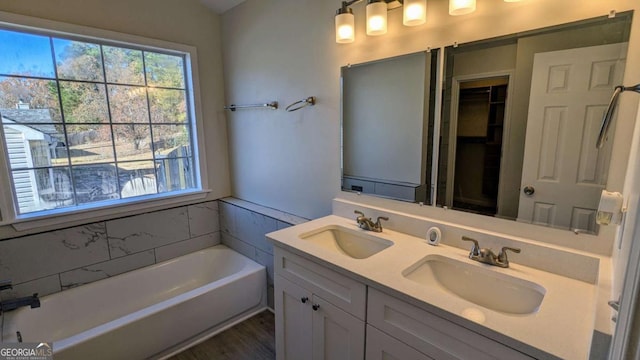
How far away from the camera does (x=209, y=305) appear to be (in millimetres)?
2156

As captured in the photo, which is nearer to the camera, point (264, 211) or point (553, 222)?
point (553, 222)

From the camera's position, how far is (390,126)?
1690 millimetres

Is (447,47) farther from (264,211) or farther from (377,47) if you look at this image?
(264,211)

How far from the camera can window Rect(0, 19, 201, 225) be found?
1.99 meters

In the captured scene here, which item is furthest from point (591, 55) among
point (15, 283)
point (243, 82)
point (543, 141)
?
point (15, 283)

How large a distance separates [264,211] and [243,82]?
3.81 feet

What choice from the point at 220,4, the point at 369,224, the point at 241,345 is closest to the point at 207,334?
the point at 241,345

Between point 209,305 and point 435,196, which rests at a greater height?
point 435,196

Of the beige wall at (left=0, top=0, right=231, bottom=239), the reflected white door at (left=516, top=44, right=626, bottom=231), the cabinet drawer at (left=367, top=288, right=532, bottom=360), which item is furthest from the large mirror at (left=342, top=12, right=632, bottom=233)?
the beige wall at (left=0, top=0, right=231, bottom=239)

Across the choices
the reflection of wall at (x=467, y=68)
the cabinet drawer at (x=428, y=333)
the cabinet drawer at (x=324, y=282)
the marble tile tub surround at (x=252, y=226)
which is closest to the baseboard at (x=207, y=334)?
the marble tile tub surround at (x=252, y=226)

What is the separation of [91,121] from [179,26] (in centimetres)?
106

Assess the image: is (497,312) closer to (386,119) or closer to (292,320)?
(292,320)

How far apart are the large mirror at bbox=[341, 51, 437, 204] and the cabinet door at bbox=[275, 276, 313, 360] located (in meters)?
0.72

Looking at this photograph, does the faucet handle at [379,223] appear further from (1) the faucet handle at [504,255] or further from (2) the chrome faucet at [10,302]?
(2) the chrome faucet at [10,302]
